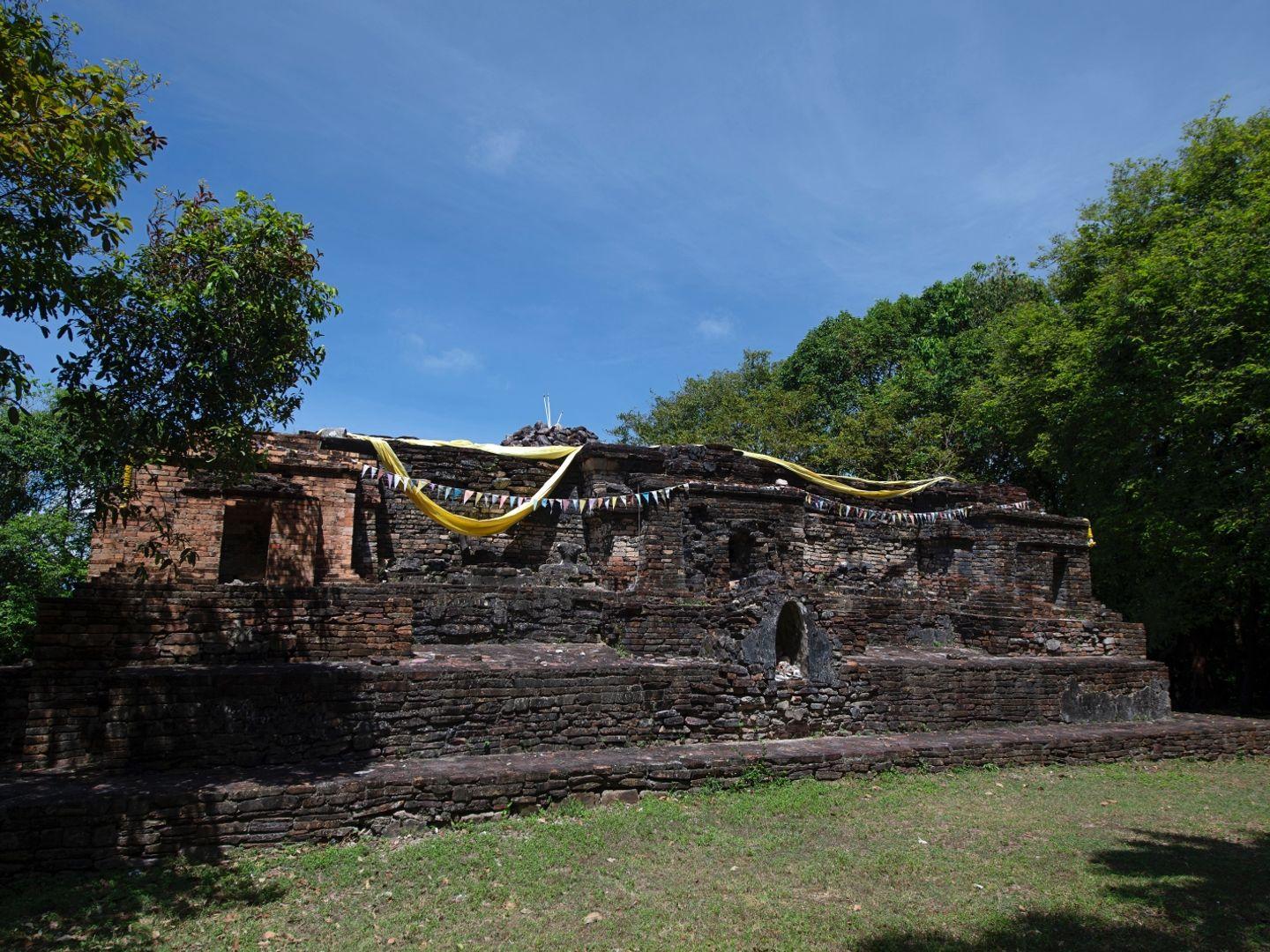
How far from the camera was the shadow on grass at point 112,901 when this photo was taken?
4.33 meters

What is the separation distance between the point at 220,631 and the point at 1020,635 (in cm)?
1185

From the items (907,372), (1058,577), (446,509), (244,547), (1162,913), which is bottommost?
(1162,913)

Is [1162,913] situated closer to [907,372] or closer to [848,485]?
[848,485]

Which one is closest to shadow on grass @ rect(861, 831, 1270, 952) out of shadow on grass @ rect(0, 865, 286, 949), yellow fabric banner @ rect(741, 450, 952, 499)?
shadow on grass @ rect(0, 865, 286, 949)

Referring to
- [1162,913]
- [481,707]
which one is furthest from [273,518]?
[1162,913]

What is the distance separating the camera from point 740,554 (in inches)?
527

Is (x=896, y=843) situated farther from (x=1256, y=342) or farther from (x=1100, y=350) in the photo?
(x=1100, y=350)

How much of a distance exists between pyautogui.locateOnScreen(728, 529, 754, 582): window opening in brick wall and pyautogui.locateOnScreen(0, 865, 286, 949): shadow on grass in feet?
29.5

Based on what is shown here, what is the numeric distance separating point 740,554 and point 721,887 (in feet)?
27.3

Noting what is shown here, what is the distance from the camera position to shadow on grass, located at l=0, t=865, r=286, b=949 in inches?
171

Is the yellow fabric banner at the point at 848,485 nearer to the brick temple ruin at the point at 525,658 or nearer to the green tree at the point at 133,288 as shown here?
the brick temple ruin at the point at 525,658

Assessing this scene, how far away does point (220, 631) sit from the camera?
24.1ft

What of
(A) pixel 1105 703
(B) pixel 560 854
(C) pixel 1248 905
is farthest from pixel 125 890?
(A) pixel 1105 703

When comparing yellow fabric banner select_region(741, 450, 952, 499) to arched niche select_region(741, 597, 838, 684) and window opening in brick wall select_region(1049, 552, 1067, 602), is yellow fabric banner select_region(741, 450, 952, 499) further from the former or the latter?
arched niche select_region(741, 597, 838, 684)
